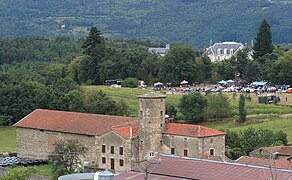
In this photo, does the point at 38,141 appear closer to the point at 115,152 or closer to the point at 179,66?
the point at 115,152

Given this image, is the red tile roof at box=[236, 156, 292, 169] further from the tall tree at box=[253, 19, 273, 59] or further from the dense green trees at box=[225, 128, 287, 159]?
the tall tree at box=[253, 19, 273, 59]

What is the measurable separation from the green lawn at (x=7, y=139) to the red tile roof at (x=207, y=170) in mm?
20702

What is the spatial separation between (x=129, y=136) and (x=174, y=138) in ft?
9.10

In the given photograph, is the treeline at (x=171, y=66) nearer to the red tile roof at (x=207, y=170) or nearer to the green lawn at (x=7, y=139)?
the green lawn at (x=7, y=139)

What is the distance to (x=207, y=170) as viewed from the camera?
41562 millimetres

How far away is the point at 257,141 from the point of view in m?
54.9

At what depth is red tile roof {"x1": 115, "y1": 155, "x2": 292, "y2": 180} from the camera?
131ft

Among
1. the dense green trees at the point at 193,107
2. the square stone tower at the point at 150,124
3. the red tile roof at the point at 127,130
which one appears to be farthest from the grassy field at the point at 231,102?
the square stone tower at the point at 150,124

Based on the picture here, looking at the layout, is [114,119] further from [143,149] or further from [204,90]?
[204,90]

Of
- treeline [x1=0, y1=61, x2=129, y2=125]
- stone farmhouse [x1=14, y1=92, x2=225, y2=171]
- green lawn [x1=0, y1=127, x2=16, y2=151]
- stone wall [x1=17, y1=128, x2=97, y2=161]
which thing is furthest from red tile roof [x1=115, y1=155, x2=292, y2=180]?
treeline [x1=0, y1=61, x2=129, y2=125]

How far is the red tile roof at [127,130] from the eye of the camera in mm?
50500

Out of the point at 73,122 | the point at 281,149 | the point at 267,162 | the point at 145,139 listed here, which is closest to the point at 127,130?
the point at 145,139

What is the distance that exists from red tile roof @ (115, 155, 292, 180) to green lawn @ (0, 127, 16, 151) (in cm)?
2070

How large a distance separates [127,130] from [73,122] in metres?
6.78
